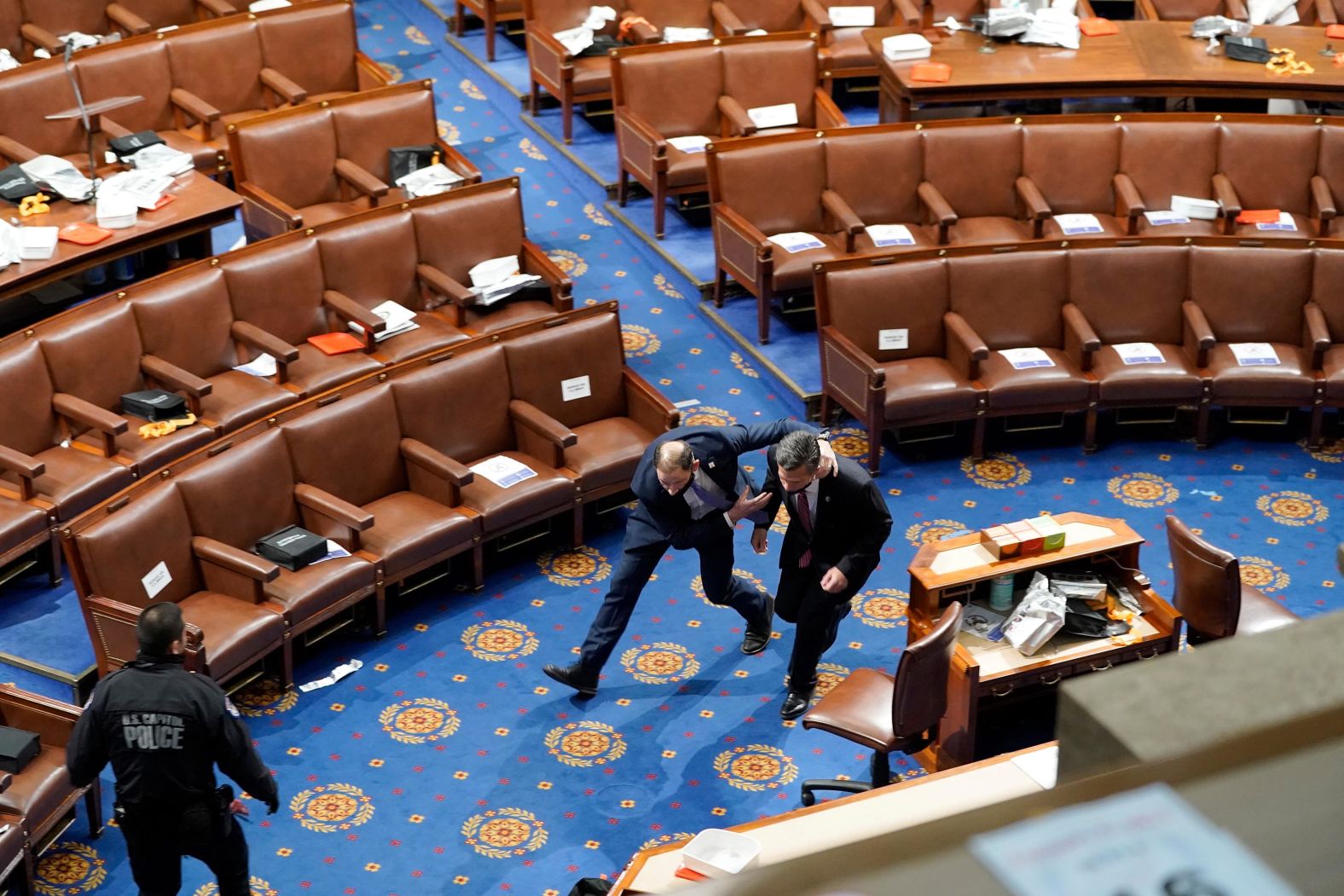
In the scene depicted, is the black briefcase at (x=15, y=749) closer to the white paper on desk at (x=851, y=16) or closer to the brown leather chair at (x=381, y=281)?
the brown leather chair at (x=381, y=281)

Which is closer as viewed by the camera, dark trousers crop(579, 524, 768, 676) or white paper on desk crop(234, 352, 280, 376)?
dark trousers crop(579, 524, 768, 676)

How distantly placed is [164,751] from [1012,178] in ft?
18.9

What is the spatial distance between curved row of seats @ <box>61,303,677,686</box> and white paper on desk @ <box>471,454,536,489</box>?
0.04 meters

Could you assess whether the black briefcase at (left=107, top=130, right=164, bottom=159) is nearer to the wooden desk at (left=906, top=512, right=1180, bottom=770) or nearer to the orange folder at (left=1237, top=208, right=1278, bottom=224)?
the wooden desk at (left=906, top=512, right=1180, bottom=770)

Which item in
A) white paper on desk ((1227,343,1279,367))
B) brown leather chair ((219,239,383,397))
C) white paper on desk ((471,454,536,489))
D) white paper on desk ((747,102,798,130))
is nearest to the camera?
white paper on desk ((471,454,536,489))

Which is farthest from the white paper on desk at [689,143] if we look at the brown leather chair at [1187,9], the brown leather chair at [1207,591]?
the brown leather chair at [1207,591]

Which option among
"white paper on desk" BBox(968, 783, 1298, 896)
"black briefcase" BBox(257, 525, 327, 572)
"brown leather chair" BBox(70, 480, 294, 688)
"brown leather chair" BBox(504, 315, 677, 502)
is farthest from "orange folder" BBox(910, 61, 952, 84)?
"white paper on desk" BBox(968, 783, 1298, 896)

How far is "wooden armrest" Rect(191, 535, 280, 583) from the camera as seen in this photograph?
A: 20.4 ft

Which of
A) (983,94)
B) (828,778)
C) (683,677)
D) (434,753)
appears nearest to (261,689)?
(434,753)

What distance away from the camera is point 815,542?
600 centimetres

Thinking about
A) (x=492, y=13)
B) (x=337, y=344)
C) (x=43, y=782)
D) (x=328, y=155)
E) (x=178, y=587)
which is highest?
(x=492, y=13)

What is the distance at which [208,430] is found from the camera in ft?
23.4

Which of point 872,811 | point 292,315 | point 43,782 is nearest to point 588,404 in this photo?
point 292,315

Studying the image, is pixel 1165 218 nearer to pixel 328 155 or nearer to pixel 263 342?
pixel 328 155
